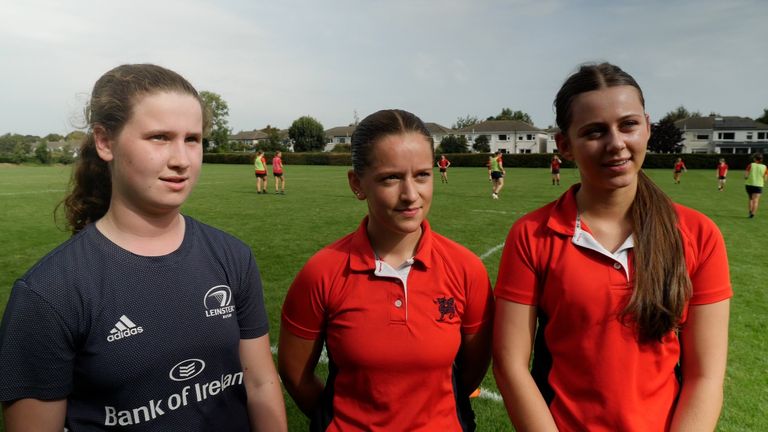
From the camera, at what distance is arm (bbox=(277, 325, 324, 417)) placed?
2.10 m

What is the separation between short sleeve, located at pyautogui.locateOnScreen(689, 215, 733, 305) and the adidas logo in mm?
1968

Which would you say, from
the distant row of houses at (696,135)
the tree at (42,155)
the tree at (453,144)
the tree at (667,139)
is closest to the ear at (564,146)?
the tree at (42,155)

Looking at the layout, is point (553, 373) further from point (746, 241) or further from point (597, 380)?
point (746, 241)

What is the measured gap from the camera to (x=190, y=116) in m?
1.69

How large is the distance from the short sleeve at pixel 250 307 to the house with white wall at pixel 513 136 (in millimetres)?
93935

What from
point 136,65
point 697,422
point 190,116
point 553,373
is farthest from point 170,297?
point 697,422

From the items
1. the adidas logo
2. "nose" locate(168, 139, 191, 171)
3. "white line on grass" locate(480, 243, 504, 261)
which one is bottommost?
"white line on grass" locate(480, 243, 504, 261)

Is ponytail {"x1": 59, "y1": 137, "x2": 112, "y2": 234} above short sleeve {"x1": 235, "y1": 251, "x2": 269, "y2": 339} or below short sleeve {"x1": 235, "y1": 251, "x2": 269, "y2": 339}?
above

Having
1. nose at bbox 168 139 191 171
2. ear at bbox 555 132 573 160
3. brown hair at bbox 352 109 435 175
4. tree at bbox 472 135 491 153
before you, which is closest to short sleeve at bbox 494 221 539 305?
ear at bbox 555 132 573 160

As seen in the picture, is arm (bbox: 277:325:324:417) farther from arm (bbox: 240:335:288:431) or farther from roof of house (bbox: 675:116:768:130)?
roof of house (bbox: 675:116:768:130)

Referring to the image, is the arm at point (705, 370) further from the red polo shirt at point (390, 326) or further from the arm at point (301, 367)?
the arm at point (301, 367)

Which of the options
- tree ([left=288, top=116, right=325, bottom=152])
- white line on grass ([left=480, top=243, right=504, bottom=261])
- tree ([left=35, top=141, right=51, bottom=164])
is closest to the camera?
white line on grass ([left=480, top=243, right=504, bottom=261])

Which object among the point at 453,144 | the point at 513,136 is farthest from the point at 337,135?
the point at 453,144

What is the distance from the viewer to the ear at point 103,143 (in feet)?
5.34
